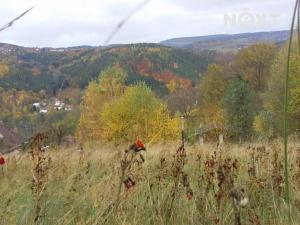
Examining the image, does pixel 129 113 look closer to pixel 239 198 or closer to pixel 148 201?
pixel 148 201

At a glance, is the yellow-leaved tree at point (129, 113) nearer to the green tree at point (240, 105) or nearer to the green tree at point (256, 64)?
the green tree at point (240, 105)

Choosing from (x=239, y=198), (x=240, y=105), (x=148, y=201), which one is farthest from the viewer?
(x=240, y=105)

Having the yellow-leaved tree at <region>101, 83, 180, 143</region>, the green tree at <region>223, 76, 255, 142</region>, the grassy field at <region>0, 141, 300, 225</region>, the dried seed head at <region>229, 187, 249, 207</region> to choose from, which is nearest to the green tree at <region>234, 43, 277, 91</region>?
the green tree at <region>223, 76, 255, 142</region>

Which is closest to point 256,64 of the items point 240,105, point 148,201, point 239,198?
point 240,105

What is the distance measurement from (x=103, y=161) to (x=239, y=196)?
4.19 m

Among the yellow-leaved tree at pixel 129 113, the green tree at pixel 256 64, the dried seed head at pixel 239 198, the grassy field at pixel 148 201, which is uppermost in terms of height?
the dried seed head at pixel 239 198

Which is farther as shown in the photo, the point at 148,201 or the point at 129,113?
the point at 129,113

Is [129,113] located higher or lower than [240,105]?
higher

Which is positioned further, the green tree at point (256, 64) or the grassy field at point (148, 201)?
the green tree at point (256, 64)

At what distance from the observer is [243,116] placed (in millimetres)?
42094

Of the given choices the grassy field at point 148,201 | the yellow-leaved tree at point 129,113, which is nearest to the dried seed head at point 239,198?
the grassy field at point 148,201

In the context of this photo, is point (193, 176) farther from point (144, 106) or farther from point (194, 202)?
point (144, 106)

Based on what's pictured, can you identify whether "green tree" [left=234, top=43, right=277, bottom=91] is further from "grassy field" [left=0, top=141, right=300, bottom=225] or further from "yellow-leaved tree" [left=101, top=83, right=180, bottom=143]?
"grassy field" [left=0, top=141, right=300, bottom=225]

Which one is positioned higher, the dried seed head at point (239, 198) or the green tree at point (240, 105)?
the dried seed head at point (239, 198)
